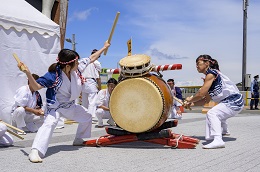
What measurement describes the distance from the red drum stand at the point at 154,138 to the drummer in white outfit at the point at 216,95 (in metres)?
0.35

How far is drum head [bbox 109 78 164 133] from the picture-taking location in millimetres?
4199

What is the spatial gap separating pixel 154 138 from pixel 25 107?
2.60 meters

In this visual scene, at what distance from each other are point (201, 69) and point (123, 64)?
1083 mm

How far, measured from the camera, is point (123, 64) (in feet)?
14.5

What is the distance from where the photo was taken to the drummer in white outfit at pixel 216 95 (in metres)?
4.51

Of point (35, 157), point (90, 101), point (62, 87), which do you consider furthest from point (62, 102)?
point (90, 101)

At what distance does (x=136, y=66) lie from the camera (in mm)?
4324

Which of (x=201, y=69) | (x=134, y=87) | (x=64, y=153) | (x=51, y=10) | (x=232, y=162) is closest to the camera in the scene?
(x=232, y=162)

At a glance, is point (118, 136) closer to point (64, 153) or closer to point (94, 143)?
point (94, 143)

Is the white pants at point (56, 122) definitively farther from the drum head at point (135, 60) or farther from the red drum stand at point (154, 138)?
the drum head at point (135, 60)

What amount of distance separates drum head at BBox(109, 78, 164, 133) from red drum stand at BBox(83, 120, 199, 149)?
12 centimetres

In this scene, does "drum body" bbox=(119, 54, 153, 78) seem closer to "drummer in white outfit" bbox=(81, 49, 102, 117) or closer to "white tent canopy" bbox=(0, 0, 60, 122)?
"white tent canopy" bbox=(0, 0, 60, 122)

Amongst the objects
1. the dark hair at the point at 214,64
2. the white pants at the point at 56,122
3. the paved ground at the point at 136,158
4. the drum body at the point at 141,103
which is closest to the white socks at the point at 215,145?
the paved ground at the point at 136,158

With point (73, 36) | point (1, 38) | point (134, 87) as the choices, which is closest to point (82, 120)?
point (134, 87)
